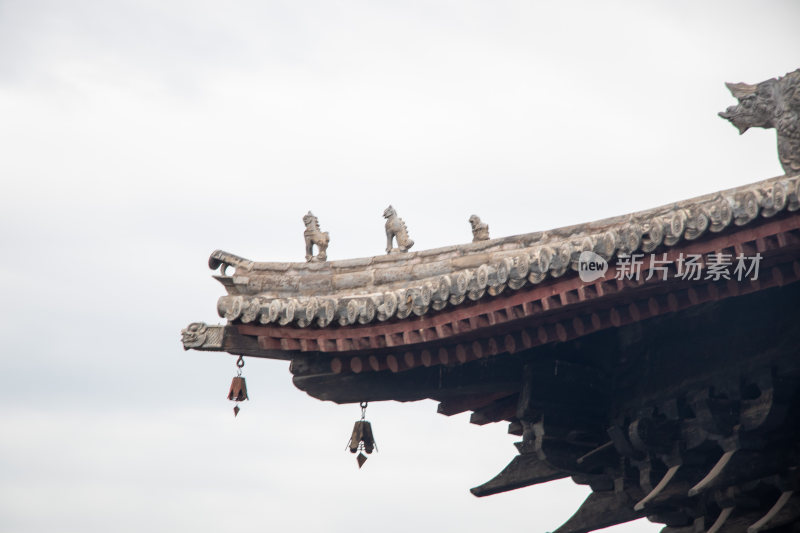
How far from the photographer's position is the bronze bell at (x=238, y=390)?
11352 millimetres

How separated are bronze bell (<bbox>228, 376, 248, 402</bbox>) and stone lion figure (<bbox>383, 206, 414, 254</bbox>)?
6.49 ft

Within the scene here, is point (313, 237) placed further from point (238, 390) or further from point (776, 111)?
point (776, 111)

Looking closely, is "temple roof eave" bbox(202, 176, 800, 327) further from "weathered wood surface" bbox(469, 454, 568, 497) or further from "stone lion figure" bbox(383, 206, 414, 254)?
"weathered wood surface" bbox(469, 454, 568, 497)

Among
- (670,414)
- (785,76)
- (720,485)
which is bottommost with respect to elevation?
(720,485)

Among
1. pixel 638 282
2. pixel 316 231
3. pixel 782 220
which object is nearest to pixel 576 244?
pixel 638 282

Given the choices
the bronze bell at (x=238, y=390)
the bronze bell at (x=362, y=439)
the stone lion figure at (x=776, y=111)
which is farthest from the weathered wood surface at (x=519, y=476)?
the stone lion figure at (x=776, y=111)

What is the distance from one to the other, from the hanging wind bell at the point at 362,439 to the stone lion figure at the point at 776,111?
191 inches

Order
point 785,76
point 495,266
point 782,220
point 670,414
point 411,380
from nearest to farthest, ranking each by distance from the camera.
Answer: point 782,220
point 785,76
point 495,266
point 670,414
point 411,380

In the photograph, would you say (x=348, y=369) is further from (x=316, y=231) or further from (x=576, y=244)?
(x=576, y=244)

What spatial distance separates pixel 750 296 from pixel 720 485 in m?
1.63

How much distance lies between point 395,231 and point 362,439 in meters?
2.15

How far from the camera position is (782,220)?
837cm

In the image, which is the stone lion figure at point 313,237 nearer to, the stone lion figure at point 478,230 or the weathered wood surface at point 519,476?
the stone lion figure at point 478,230

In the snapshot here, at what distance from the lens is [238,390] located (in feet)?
37.3
